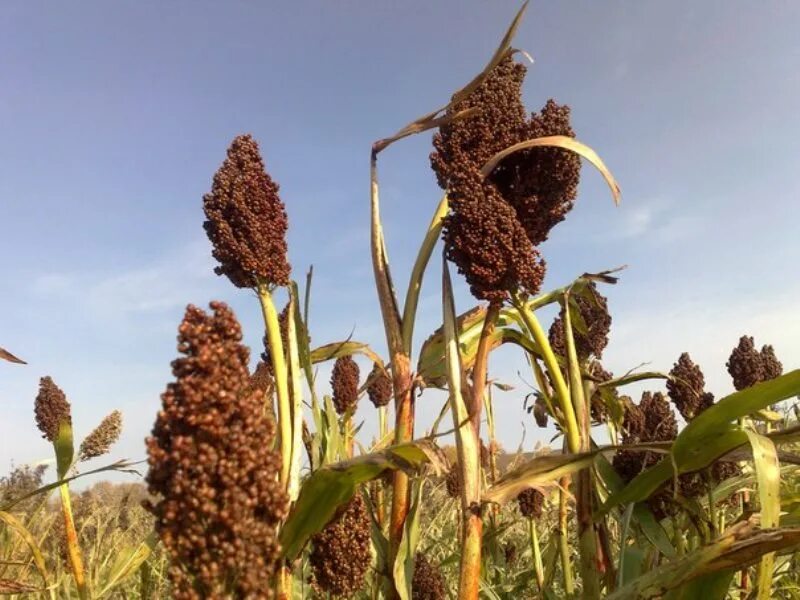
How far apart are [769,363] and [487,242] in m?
4.48

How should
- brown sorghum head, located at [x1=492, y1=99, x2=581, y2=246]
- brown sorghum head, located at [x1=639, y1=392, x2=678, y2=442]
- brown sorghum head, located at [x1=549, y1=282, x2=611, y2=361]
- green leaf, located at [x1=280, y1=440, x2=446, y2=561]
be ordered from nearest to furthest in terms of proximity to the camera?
green leaf, located at [x1=280, y1=440, x2=446, y2=561] → brown sorghum head, located at [x1=492, y1=99, x2=581, y2=246] → brown sorghum head, located at [x1=639, y1=392, x2=678, y2=442] → brown sorghum head, located at [x1=549, y1=282, x2=611, y2=361]

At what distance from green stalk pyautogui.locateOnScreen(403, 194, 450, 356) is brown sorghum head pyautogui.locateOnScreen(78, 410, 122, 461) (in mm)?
3086

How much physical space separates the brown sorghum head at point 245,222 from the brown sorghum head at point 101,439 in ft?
8.80

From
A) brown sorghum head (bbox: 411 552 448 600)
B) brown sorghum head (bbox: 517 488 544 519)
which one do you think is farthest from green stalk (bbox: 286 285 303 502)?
brown sorghum head (bbox: 517 488 544 519)

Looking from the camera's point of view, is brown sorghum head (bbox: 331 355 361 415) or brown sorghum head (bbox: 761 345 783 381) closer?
brown sorghum head (bbox: 761 345 783 381)

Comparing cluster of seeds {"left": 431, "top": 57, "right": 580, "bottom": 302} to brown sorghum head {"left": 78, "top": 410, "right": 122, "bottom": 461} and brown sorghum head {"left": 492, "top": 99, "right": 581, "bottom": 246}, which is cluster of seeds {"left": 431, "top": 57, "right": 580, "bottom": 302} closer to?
brown sorghum head {"left": 492, "top": 99, "right": 581, "bottom": 246}

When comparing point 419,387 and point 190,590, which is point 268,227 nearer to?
point 419,387

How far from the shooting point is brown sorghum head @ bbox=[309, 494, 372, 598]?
8.80ft

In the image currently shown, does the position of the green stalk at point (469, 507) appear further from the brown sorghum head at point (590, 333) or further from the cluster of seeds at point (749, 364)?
the cluster of seeds at point (749, 364)

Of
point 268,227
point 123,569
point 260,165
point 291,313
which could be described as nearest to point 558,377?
point 291,313

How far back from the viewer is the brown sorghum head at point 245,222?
8.64 ft

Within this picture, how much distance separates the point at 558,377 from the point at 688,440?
1.90 feet

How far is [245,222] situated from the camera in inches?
104

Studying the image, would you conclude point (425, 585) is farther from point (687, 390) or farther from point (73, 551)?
point (687, 390)
